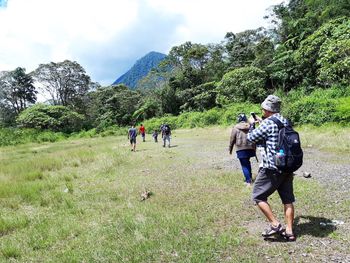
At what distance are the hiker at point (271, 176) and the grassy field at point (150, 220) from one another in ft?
1.07

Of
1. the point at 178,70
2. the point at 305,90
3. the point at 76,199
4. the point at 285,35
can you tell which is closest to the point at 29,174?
the point at 76,199

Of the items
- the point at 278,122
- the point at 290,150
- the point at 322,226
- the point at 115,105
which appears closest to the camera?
the point at 290,150

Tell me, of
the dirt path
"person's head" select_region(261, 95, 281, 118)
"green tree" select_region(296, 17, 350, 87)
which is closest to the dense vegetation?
"green tree" select_region(296, 17, 350, 87)

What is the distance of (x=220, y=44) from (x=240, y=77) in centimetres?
1767

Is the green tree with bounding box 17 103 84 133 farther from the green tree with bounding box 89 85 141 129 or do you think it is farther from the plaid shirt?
the plaid shirt

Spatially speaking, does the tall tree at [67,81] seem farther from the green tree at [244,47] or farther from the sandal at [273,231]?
the sandal at [273,231]

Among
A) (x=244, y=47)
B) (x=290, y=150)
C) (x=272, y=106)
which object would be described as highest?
(x=244, y=47)

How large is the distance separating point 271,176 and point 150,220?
2.67 metres

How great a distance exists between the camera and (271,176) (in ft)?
15.8

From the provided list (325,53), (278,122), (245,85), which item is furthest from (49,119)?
(278,122)

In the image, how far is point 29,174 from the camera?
13.5m

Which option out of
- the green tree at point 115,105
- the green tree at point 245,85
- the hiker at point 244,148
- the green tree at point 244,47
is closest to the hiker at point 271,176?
the hiker at point 244,148

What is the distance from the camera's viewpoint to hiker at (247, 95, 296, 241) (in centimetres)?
478

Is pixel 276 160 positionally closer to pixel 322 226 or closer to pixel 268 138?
pixel 268 138
